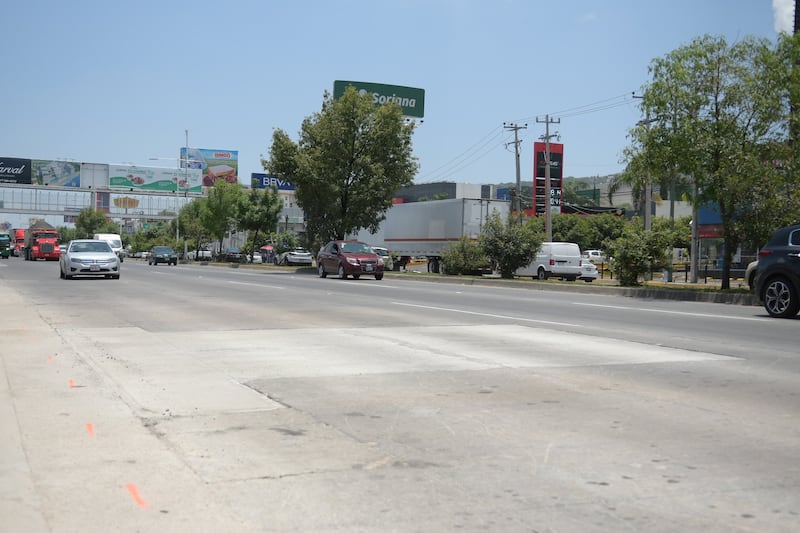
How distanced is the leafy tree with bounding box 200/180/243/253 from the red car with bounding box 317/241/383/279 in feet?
133

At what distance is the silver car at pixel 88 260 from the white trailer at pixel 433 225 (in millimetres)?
19698

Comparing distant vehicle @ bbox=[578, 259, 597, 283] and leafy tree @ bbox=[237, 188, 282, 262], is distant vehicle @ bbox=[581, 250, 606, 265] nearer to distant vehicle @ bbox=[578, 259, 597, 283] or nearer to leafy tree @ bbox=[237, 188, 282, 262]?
distant vehicle @ bbox=[578, 259, 597, 283]

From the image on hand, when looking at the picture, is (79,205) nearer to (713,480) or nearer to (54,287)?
(54,287)

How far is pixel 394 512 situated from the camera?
173 inches

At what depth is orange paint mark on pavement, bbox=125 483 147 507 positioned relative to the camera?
14.8 feet

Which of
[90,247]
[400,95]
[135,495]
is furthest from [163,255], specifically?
[135,495]

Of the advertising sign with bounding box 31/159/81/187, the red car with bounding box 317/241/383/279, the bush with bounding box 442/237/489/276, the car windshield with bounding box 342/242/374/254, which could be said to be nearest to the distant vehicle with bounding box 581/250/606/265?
the bush with bounding box 442/237/489/276

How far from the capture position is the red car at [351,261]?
34312 mm

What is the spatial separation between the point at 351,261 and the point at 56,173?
8634 centimetres

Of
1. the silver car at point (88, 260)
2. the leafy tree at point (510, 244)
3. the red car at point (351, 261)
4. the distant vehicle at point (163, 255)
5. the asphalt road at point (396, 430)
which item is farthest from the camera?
the distant vehicle at point (163, 255)

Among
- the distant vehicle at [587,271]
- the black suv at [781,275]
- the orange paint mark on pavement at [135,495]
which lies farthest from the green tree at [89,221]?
the orange paint mark on pavement at [135,495]

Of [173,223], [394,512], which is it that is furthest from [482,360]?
[173,223]

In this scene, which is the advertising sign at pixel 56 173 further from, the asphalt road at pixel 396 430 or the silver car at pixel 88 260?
the asphalt road at pixel 396 430

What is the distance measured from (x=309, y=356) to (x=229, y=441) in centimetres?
422
